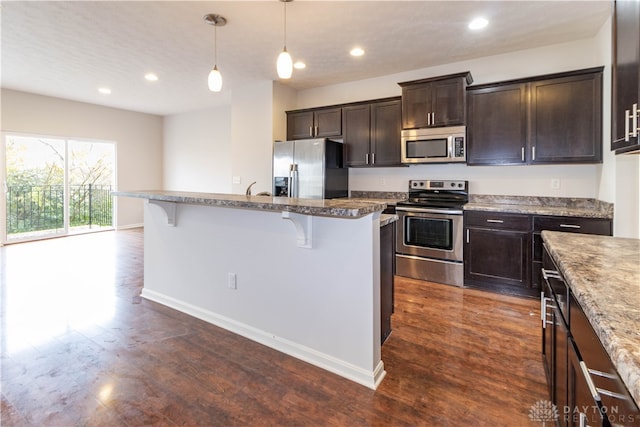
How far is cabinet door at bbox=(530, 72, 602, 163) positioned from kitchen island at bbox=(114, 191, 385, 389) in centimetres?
254

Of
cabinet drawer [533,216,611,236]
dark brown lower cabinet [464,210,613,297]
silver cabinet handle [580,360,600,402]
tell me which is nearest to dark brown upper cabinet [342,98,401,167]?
dark brown lower cabinet [464,210,613,297]

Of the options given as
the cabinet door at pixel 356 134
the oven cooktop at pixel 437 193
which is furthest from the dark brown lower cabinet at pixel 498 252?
the cabinet door at pixel 356 134

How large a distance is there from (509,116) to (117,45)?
14.9 feet

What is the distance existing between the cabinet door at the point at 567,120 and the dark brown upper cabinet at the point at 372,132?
5.08ft

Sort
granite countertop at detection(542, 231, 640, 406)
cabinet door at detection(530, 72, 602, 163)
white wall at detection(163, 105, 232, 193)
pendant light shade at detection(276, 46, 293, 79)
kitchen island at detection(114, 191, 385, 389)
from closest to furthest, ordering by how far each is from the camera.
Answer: granite countertop at detection(542, 231, 640, 406) → kitchen island at detection(114, 191, 385, 389) → pendant light shade at detection(276, 46, 293, 79) → cabinet door at detection(530, 72, 602, 163) → white wall at detection(163, 105, 232, 193)

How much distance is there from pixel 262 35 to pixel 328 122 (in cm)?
167

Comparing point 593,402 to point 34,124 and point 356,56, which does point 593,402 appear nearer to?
point 356,56

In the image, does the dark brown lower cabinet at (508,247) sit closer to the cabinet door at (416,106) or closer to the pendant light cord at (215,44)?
the cabinet door at (416,106)

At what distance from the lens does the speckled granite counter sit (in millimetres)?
3105

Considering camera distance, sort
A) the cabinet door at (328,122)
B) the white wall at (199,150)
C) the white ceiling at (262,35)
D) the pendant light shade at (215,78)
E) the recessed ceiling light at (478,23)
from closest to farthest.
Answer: the pendant light shade at (215,78), the white ceiling at (262,35), the recessed ceiling light at (478,23), the cabinet door at (328,122), the white wall at (199,150)

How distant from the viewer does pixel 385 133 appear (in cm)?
441

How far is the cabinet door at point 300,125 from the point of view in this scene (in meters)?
4.97

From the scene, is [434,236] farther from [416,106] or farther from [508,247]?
[416,106]

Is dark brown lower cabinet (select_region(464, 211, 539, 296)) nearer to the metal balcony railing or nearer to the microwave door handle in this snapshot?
the microwave door handle
